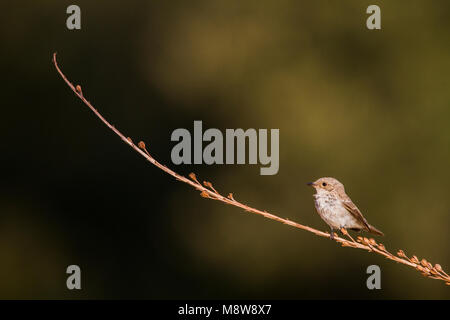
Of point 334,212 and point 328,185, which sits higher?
point 328,185

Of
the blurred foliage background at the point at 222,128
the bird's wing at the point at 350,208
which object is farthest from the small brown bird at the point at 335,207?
the blurred foliage background at the point at 222,128

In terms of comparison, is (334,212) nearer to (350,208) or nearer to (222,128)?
(350,208)

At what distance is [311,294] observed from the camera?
30.1 feet

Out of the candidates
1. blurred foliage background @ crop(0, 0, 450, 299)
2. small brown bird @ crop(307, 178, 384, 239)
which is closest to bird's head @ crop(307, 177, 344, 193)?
small brown bird @ crop(307, 178, 384, 239)

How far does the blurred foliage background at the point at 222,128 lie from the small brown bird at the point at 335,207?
15.7 ft

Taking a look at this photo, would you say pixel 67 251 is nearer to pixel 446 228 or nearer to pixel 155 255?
pixel 155 255

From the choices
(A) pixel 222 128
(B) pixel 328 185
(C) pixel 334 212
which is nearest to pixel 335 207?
(C) pixel 334 212

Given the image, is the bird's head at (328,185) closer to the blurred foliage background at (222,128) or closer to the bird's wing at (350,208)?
the bird's wing at (350,208)

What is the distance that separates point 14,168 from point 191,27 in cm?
325

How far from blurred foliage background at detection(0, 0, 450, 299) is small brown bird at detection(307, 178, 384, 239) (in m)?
4.78

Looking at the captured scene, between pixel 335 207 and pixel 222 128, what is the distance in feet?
18.4

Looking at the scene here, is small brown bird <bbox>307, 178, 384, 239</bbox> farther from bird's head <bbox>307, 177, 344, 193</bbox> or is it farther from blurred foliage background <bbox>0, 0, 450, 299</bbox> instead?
blurred foliage background <bbox>0, 0, 450, 299</bbox>

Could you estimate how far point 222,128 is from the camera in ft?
31.3

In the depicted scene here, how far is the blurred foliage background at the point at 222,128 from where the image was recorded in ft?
30.2
